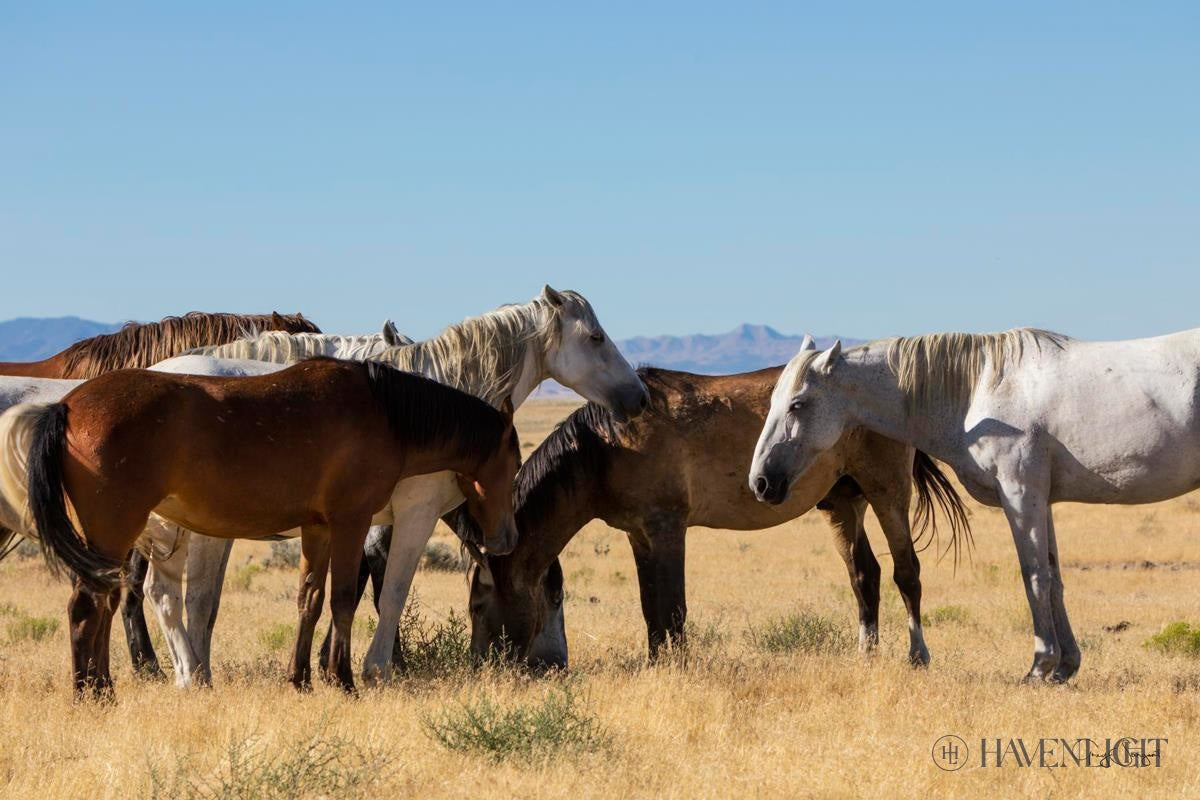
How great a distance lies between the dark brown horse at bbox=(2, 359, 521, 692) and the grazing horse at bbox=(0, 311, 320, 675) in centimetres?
219

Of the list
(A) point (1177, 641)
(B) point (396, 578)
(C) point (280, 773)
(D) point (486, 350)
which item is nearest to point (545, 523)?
(D) point (486, 350)

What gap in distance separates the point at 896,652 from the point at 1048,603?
1.68 m

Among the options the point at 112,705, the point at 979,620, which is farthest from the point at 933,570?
the point at 112,705

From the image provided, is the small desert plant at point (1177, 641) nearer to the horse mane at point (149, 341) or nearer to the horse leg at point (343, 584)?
the horse leg at point (343, 584)

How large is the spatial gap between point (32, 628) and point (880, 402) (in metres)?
7.61

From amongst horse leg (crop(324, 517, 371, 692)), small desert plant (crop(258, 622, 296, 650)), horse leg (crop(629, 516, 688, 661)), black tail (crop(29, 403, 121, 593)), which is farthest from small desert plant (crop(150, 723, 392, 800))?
small desert plant (crop(258, 622, 296, 650))

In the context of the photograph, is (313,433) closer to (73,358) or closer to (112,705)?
(112,705)

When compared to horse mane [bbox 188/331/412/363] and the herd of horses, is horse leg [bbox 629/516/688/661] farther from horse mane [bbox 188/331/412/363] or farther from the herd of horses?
horse mane [bbox 188/331/412/363]

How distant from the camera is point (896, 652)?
9250 millimetres

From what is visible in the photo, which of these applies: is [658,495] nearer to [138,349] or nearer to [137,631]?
[137,631]

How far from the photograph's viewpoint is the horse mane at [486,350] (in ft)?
28.2

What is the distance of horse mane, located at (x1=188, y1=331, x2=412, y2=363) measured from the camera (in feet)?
29.9

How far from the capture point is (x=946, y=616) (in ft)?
40.2

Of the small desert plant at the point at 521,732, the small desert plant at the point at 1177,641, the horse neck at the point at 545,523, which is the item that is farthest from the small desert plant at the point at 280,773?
the small desert plant at the point at 1177,641
